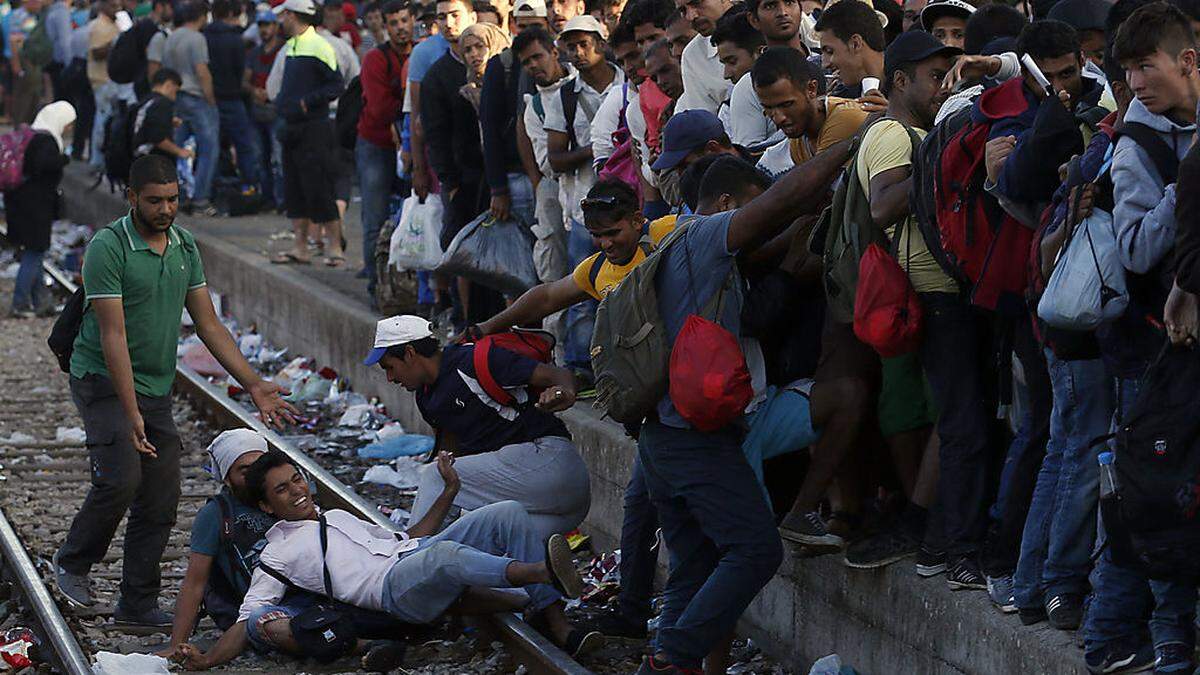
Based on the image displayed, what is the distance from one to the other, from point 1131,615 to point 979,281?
1296mm

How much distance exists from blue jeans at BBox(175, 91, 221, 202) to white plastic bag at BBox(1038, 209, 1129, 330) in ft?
51.1

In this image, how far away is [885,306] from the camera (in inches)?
275

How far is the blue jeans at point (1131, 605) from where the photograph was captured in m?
5.88

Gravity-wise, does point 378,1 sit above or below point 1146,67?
below

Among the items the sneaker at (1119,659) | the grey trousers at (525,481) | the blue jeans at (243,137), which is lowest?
the blue jeans at (243,137)

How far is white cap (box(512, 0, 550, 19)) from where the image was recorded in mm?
11789

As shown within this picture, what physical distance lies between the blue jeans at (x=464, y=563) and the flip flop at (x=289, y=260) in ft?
28.9

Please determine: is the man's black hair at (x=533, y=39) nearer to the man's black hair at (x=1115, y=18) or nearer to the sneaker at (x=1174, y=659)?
the man's black hair at (x=1115, y=18)

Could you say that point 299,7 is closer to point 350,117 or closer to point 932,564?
point 350,117

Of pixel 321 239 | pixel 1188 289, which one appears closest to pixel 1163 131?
pixel 1188 289

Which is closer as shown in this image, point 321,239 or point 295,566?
point 295,566

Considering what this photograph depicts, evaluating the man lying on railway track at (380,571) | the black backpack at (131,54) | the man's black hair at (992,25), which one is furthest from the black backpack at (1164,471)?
the black backpack at (131,54)

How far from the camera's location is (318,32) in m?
17.6

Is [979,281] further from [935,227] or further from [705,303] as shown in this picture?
[705,303]
